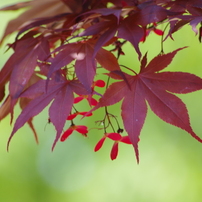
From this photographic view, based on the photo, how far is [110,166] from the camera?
2.43m

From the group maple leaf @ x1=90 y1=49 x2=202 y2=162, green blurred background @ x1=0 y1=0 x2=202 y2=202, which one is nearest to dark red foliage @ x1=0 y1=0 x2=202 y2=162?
maple leaf @ x1=90 y1=49 x2=202 y2=162

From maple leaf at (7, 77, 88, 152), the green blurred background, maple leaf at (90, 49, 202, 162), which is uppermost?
maple leaf at (7, 77, 88, 152)

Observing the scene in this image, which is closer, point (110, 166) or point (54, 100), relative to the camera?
point (54, 100)

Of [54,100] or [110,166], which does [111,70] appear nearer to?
[54,100]

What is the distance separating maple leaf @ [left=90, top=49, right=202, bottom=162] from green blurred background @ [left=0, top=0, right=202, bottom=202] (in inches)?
61.3

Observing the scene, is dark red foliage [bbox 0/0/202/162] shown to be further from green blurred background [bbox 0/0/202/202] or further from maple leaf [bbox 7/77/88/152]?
green blurred background [bbox 0/0/202/202]

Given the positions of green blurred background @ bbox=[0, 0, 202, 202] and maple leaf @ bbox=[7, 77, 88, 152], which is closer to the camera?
maple leaf @ bbox=[7, 77, 88, 152]

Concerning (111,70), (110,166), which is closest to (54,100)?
(111,70)

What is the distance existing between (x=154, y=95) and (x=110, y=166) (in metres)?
1.76

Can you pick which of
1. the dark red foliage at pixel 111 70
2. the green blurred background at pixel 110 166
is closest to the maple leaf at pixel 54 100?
the dark red foliage at pixel 111 70

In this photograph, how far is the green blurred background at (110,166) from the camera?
234 cm

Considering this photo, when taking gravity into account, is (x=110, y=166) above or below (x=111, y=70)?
below

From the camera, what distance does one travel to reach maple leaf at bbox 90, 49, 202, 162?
0.68m

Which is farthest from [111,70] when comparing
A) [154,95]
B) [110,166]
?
[110,166]
